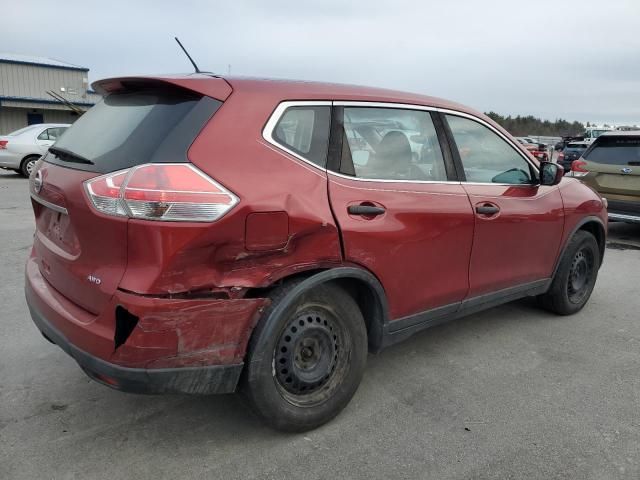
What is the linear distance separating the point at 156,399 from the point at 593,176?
7223 mm

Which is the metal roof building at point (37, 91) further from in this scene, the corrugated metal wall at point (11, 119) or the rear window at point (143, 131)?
the rear window at point (143, 131)

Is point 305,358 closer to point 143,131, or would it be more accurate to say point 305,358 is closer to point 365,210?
point 365,210

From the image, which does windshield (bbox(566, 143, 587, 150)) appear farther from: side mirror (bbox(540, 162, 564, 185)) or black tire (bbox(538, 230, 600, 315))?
side mirror (bbox(540, 162, 564, 185))

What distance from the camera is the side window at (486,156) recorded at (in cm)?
354

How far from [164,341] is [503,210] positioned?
245 centimetres

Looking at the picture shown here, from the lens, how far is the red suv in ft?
7.48

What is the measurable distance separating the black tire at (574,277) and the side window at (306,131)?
268cm

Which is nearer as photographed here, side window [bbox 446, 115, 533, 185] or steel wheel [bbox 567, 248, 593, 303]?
side window [bbox 446, 115, 533, 185]

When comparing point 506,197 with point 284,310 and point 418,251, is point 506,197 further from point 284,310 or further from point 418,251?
point 284,310

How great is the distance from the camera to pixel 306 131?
274 cm

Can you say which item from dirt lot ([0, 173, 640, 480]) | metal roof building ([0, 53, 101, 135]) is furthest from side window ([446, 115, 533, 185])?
metal roof building ([0, 53, 101, 135])

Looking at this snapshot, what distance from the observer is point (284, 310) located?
251 centimetres

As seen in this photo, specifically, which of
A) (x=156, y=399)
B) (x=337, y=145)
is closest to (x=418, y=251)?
(x=337, y=145)

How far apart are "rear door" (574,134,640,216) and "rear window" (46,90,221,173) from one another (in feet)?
23.0
